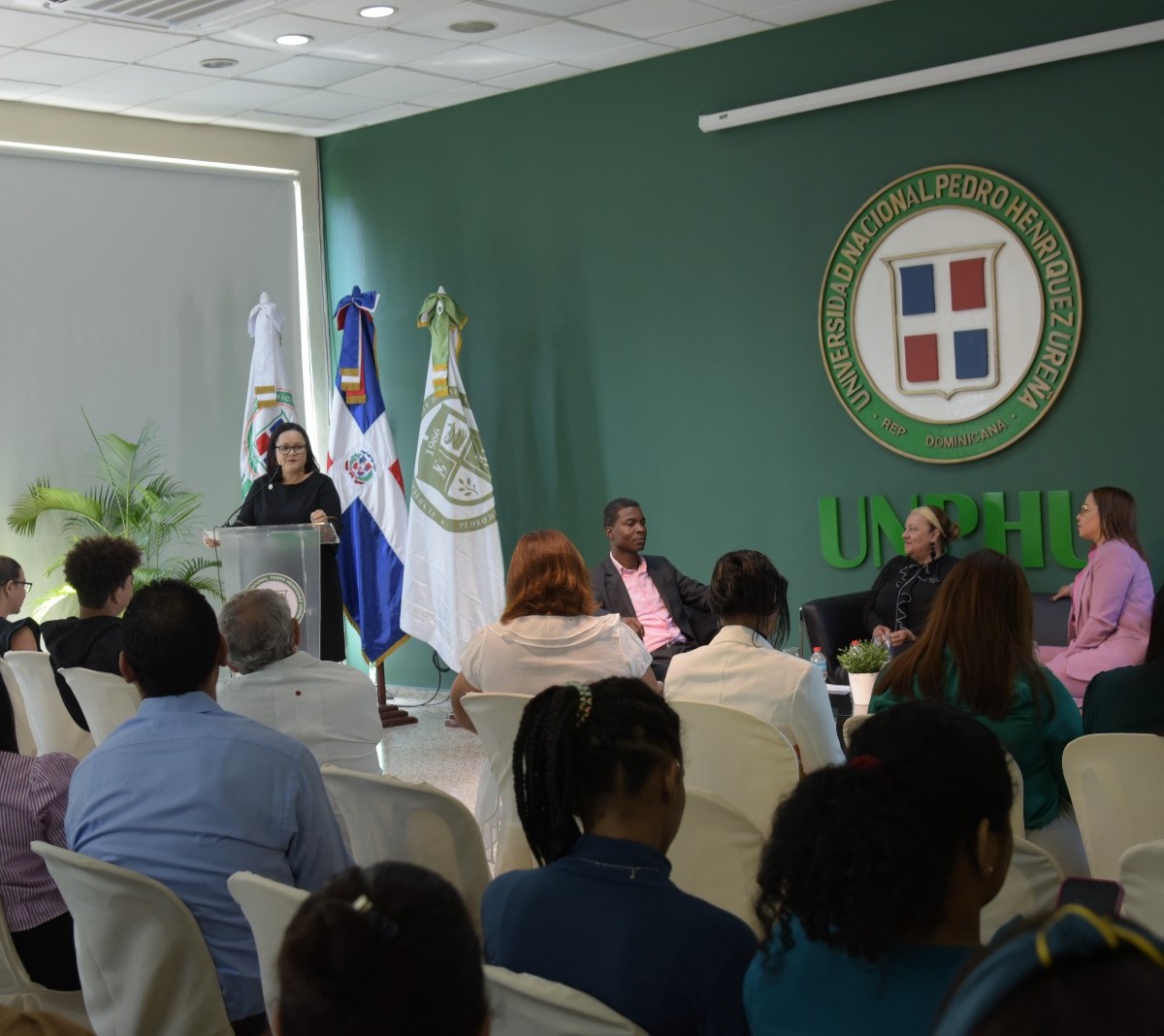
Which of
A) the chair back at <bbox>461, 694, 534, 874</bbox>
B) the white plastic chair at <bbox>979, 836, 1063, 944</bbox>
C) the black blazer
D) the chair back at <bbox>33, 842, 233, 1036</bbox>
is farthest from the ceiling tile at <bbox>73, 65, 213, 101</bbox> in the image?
the white plastic chair at <bbox>979, 836, 1063, 944</bbox>

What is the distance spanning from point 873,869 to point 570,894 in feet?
1.61

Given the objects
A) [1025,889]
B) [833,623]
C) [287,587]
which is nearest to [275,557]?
[287,587]

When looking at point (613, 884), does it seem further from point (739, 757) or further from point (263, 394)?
point (263, 394)

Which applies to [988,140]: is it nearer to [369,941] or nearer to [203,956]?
[203,956]

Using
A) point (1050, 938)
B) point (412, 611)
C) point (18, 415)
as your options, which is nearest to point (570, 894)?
point (1050, 938)

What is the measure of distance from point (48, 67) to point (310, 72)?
130 centimetres

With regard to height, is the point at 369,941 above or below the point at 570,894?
above

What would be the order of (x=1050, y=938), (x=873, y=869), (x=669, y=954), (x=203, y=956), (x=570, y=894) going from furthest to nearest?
(x=203, y=956)
(x=570, y=894)
(x=669, y=954)
(x=873, y=869)
(x=1050, y=938)

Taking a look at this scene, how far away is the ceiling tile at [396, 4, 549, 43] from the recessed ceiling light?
0.08 feet

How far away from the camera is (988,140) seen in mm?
6137

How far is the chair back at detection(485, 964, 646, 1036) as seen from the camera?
1490 mm

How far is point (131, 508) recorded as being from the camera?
7.67m

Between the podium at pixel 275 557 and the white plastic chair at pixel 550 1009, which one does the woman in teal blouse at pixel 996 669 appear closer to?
the white plastic chair at pixel 550 1009

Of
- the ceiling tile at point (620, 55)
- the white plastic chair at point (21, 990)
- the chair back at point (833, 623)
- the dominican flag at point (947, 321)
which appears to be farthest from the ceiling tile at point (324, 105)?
the white plastic chair at point (21, 990)
